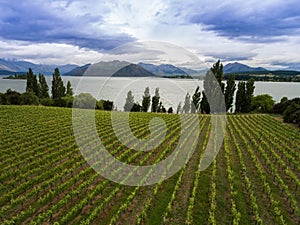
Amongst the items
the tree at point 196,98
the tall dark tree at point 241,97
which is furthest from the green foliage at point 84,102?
the tall dark tree at point 241,97

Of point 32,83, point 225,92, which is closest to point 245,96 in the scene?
point 225,92

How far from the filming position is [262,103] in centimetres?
5312

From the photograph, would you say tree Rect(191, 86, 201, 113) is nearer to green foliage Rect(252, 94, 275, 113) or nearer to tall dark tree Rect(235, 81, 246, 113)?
tall dark tree Rect(235, 81, 246, 113)

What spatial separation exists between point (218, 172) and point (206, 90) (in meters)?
38.6

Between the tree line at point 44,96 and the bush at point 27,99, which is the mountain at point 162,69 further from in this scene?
the bush at point 27,99

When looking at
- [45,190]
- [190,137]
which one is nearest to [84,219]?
[45,190]

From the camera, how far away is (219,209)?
909cm

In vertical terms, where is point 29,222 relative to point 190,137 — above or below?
below

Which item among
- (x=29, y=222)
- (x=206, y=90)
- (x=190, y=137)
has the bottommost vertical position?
(x=29, y=222)

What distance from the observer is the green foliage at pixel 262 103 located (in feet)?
170

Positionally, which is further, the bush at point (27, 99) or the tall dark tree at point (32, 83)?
the tall dark tree at point (32, 83)

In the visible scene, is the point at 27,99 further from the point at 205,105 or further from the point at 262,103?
the point at 262,103

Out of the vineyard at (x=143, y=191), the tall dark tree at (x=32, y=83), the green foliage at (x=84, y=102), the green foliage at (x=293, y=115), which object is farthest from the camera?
the tall dark tree at (x=32, y=83)

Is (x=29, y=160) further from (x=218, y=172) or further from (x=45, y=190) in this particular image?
(x=218, y=172)
